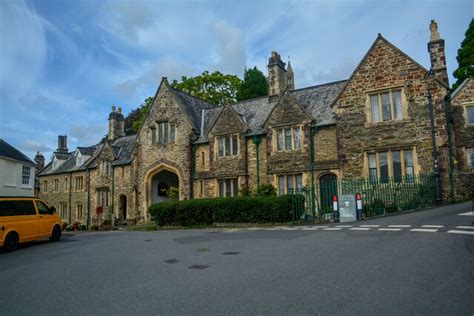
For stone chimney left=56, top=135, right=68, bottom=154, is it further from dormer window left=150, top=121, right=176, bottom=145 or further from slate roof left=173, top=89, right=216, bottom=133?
slate roof left=173, top=89, right=216, bottom=133

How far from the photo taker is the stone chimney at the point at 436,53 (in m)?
21.3

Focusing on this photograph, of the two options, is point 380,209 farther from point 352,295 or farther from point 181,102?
point 181,102

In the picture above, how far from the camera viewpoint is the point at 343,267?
24.7 feet

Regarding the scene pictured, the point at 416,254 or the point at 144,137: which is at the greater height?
the point at 144,137

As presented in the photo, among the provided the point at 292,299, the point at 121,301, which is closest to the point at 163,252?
the point at 121,301

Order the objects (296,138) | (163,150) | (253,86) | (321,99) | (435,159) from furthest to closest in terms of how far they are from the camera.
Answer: (253,86) → (163,150) → (321,99) → (296,138) → (435,159)

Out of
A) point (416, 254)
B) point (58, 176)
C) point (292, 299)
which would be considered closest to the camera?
point (292, 299)

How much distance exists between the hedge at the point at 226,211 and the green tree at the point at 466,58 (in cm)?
2631

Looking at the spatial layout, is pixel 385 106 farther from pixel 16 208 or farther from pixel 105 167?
pixel 105 167

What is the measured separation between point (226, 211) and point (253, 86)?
34.8m

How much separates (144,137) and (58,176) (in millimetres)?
17495

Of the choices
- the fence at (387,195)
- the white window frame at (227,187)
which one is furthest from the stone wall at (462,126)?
the white window frame at (227,187)

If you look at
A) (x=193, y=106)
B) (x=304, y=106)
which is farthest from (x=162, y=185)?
(x=304, y=106)

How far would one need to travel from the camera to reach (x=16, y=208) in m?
14.9
